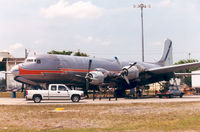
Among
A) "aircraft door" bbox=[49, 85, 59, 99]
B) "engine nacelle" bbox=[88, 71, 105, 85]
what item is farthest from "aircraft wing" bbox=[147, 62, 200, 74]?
"aircraft door" bbox=[49, 85, 59, 99]

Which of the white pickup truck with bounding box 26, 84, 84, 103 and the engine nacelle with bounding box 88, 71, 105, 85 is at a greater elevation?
the engine nacelle with bounding box 88, 71, 105, 85

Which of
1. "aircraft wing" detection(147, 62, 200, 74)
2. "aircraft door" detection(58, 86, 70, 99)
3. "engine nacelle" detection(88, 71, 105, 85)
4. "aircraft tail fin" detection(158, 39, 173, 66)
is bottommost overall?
"aircraft door" detection(58, 86, 70, 99)

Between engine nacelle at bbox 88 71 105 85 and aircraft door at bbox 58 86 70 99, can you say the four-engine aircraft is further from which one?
aircraft door at bbox 58 86 70 99

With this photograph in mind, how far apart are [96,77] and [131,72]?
5092 mm

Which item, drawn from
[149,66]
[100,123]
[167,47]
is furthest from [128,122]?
[167,47]

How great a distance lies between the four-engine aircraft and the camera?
34.0m

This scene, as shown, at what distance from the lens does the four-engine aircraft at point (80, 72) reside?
111 feet

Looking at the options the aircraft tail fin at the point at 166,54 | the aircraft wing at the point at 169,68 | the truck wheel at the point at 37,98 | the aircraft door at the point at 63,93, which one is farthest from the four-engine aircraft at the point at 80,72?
the aircraft tail fin at the point at 166,54

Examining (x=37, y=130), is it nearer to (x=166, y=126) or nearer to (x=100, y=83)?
(x=166, y=126)

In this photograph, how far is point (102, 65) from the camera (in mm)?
39594

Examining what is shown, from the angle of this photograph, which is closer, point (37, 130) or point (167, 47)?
point (37, 130)

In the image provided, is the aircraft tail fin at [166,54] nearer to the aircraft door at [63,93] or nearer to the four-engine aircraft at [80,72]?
the four-engine aircraft at [80,72]

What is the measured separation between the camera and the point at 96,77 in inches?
1375

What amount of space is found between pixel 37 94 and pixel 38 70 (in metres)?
5.28
